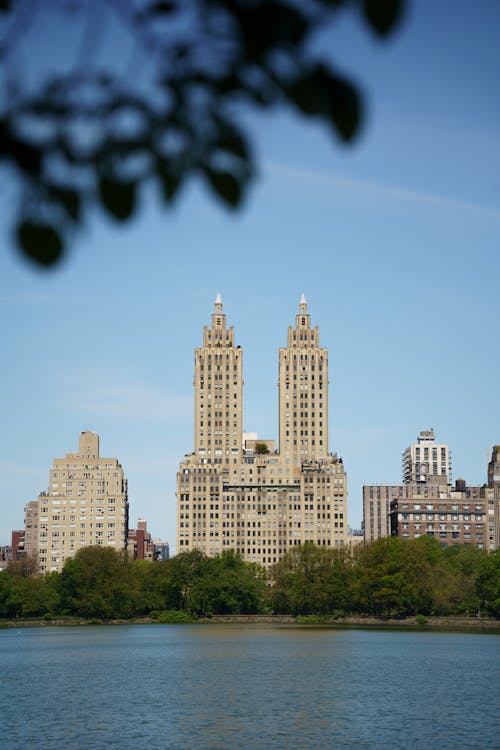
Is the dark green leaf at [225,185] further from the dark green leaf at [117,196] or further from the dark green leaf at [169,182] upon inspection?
the dark green leaf at [117,196]

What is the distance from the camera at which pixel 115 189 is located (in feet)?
20.8

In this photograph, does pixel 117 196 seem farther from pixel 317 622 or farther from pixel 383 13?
pixel 317 622

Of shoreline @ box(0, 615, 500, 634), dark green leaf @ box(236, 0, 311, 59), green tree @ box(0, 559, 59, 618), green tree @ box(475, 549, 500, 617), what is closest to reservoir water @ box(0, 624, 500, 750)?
green tree @ box(475, 549, 500, 617)

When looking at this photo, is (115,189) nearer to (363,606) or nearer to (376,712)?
(376,712)

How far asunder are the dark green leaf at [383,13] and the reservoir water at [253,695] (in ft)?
138

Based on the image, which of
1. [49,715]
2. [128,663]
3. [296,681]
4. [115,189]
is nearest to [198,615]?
[128,663]

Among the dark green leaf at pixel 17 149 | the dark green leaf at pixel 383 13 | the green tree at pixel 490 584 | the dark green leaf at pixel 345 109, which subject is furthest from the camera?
the green tree at pixel 490 584

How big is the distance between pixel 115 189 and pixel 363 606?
539ft

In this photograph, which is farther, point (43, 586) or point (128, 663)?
point (43, 586)

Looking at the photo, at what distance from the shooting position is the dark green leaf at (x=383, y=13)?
5.51 m

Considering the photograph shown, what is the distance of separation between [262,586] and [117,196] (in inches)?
6934

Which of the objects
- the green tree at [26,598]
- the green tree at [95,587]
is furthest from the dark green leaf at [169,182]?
the green tree at [26,598]

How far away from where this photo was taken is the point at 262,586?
178500 mm

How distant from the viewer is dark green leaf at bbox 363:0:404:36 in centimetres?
551
